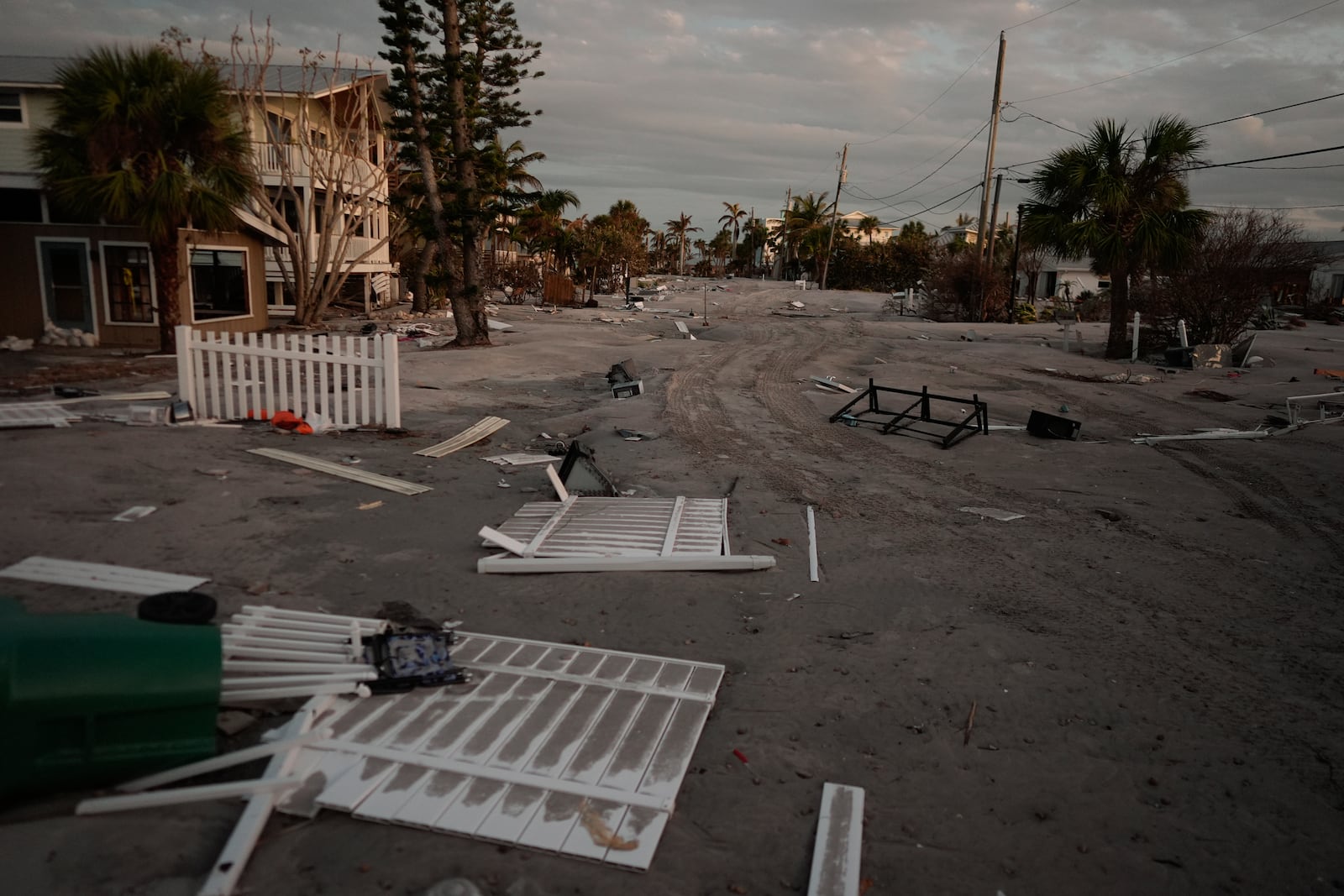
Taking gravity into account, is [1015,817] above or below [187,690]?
below

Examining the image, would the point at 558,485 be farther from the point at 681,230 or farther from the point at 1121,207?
the point at 681,230

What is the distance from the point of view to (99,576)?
5.05 metres

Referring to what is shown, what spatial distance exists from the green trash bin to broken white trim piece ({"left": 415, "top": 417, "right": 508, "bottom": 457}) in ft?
20.5

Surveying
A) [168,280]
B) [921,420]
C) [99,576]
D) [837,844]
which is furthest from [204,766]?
[168,280]

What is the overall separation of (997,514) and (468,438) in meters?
6.14

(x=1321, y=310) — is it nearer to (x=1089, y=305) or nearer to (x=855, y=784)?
(x=1089, y=305)

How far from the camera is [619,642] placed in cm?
495

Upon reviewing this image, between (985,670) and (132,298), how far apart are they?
21.1 metres

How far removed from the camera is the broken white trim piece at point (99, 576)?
→ 494 centimetres

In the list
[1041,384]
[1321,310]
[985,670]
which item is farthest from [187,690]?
[1321,310]

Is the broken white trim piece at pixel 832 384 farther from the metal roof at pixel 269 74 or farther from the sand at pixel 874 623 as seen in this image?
the metal roof at pixel 269 74

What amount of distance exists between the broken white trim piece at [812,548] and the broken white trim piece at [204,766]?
390cm

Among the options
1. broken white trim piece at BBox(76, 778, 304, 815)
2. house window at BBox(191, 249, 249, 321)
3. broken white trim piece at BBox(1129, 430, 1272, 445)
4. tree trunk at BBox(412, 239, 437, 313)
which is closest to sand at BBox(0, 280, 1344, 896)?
broken white trim piece at BBox(76, 778, 304, 815)

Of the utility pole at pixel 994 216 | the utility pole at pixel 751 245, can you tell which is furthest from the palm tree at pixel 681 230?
the utility pole at pixel 994 216
